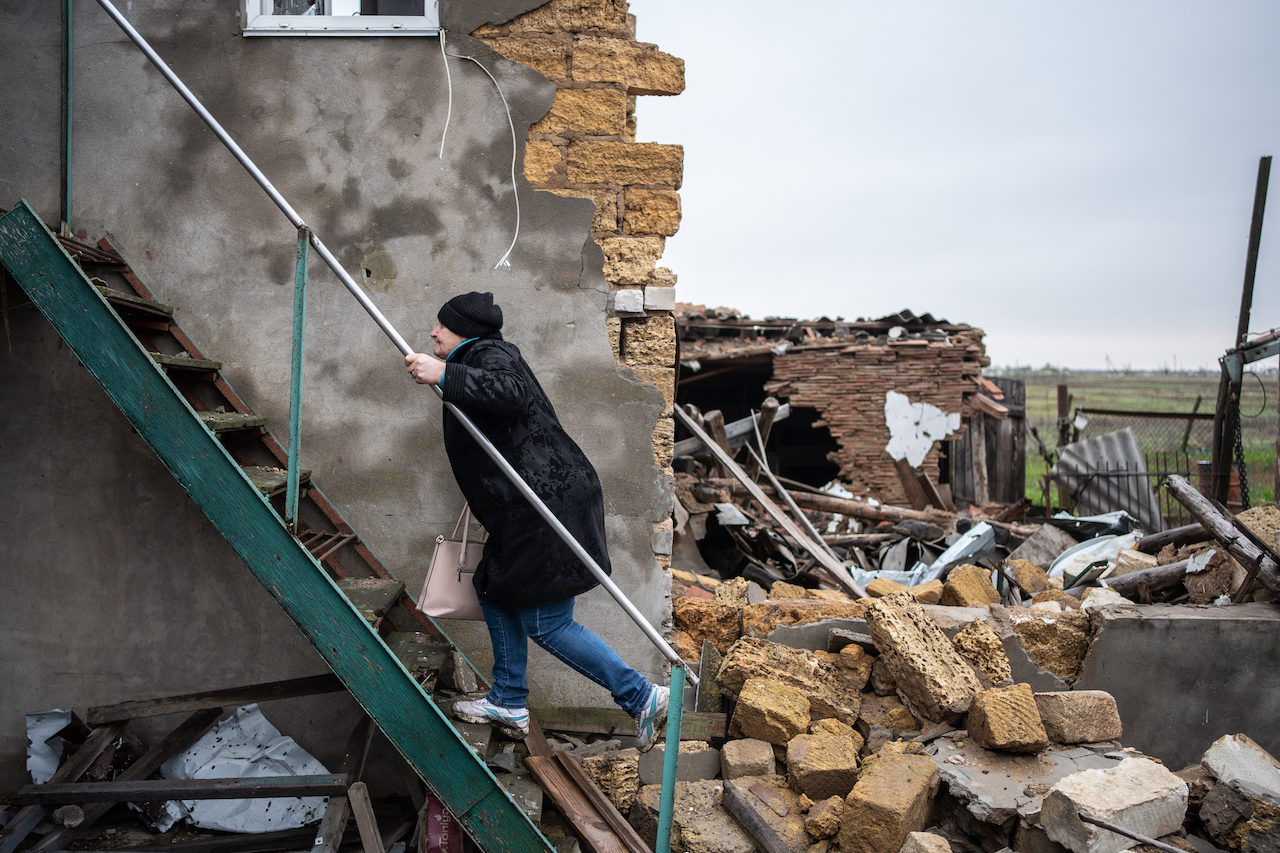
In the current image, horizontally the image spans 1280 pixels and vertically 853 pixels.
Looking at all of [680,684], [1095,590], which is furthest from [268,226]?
[1095,590]

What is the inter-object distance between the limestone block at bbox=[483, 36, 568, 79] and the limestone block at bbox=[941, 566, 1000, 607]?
12.6 feet

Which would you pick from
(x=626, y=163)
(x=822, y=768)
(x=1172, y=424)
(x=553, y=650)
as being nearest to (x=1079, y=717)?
(x=822, y=768)

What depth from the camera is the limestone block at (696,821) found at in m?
3.28

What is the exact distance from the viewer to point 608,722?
3.95 meters

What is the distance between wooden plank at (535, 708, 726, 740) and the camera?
12.8 feet

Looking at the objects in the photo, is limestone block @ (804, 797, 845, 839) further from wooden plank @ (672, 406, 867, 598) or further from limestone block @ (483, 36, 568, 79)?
limestone block @ (483, 36, 568, 79)

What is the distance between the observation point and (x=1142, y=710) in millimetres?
4215

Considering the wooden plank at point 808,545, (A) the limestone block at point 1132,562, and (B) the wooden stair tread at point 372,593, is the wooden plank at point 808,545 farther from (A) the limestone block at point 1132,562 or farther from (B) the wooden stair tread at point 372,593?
(B) the wooden stair tread at point 372,593

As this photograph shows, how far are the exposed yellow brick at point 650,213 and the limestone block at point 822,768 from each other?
2580mm

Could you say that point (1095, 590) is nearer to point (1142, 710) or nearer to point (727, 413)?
point (1142, 710)

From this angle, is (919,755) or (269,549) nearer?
(269,549)

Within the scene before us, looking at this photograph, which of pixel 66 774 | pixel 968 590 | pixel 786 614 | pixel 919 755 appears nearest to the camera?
pixel 919 755

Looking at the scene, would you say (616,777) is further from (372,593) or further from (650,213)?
(650,213)

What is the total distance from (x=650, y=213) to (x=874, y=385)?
8.61 meters
